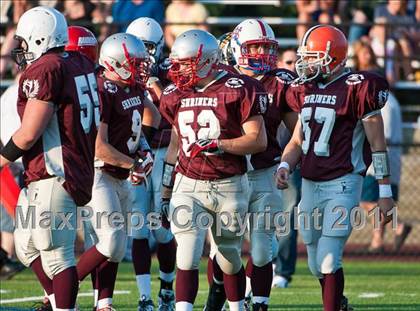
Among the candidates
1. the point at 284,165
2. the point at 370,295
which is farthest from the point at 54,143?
the point at 370,295

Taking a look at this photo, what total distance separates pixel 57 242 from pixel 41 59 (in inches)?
40.8

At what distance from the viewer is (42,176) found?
6332 millimetres

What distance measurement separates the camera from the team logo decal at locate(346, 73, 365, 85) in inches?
273

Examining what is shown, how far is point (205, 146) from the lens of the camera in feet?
21.6

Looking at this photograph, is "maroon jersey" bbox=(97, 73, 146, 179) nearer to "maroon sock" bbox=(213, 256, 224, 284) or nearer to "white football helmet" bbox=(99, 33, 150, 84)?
"white football helmet" bbox=(99, 33, 150, 84)

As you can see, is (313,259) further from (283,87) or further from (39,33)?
(39,33)

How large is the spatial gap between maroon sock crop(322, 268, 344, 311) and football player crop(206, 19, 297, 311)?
54 cm

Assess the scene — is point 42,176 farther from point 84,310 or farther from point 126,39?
point 84,310

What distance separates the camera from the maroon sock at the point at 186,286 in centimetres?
655

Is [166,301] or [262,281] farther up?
[262,281]

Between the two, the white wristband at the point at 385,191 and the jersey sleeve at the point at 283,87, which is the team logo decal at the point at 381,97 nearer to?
the white wristband at the point at 385,191

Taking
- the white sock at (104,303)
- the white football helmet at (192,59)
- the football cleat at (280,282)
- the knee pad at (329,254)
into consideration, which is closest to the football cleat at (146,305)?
the white sock at (104,303)

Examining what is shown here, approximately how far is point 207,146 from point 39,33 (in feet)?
3.85

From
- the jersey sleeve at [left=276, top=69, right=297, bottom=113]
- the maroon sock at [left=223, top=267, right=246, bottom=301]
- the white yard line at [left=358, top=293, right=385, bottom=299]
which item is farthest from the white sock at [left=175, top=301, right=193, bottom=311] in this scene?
the white yard line at [left=358, top=293, right=385, bottom=299]
